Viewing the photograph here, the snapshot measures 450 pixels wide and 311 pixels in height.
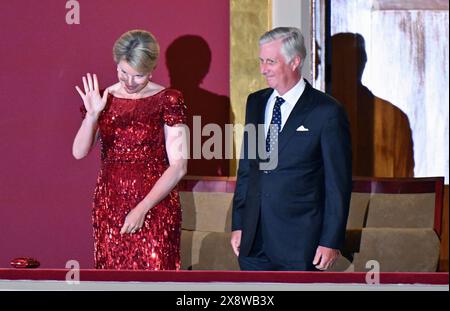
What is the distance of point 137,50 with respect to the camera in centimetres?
Answer: 388

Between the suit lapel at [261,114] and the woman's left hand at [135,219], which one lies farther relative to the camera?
the woman's left hand at [135,219]

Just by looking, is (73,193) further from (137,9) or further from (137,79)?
(137,79)

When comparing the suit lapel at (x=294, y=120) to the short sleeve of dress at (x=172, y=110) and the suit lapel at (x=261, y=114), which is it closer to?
the suit lapel at (x=261, y=114)

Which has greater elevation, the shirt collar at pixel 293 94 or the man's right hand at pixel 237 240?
the shirt collar at pixel 293 94

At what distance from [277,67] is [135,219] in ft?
2.59

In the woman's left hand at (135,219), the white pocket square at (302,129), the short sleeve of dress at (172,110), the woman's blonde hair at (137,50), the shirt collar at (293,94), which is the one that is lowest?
the woman's left hand at (135,219)

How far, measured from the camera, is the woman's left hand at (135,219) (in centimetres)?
398

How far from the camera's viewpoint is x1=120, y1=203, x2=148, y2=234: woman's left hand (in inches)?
157

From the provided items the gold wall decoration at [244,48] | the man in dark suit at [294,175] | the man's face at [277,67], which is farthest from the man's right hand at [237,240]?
the gold wall decoration at [244,48]

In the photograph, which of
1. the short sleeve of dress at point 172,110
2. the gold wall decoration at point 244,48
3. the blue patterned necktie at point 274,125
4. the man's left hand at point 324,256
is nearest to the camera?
the man's left hand at point 324,256

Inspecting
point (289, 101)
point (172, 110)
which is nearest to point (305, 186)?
point (289, 101)

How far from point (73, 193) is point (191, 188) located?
28.2 inches

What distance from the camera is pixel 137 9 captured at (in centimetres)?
564

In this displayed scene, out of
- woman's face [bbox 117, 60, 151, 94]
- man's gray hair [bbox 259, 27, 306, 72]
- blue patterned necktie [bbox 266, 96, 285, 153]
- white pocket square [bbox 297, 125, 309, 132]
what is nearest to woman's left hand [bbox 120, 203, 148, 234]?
woman's face [bbox 117, 60, 151, 94]
